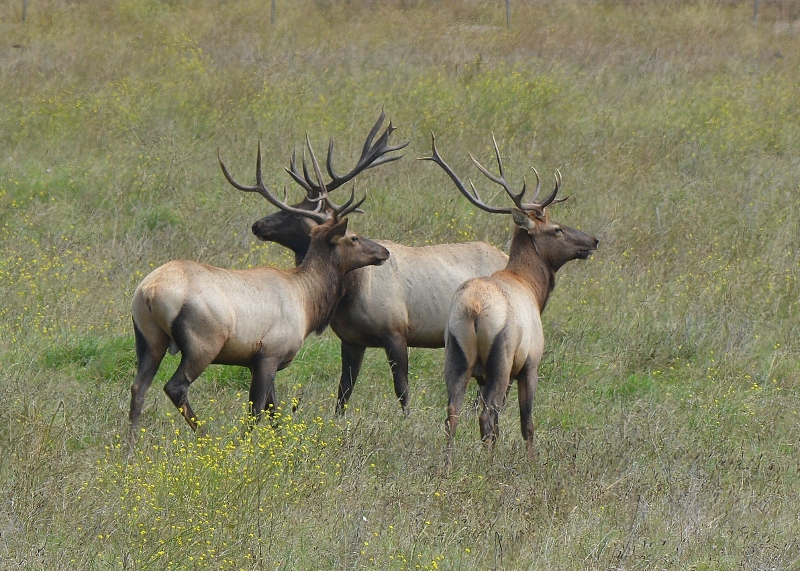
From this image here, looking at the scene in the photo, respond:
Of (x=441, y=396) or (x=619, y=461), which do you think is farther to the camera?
(x=441, y=396)

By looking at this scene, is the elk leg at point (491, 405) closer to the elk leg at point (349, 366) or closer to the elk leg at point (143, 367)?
the elk leg at point (349, 366)

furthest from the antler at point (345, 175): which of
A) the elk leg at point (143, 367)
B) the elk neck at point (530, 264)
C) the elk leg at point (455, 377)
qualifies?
the elk leg at point (455, 377)

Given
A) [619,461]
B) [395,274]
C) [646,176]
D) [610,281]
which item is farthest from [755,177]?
[619,461]

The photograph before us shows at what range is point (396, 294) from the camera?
8758mm

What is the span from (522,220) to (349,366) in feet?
5.36

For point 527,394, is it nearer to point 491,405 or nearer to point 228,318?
point 491,405

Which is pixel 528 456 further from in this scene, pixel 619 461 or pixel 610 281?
pixel 610 281

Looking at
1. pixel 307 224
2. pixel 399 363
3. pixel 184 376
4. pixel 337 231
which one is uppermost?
pixel 337 231

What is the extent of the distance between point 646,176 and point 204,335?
7.41 m

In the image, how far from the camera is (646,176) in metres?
13.2

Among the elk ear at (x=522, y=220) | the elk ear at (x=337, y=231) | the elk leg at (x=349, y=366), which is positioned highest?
the elk ear at (x=522, y=220)

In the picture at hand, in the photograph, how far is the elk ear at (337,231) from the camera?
8.25 meters

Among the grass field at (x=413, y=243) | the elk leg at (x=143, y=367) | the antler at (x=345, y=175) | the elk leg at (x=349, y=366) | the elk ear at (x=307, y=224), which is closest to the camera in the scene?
the grass field at (x=413, y=243)

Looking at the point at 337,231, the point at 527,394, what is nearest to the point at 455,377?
the point at 527,394
